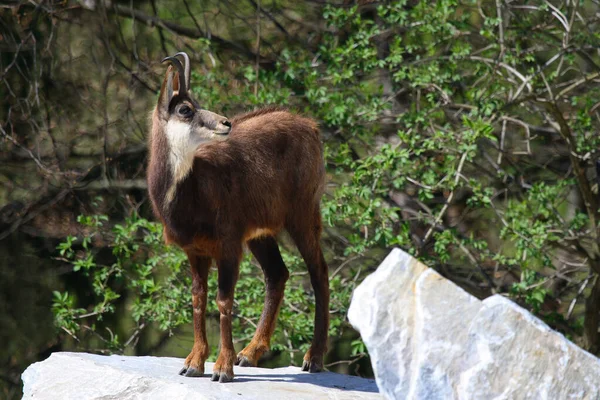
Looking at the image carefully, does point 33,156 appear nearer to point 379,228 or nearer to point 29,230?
point 29,230

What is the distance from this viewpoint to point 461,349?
4.09m

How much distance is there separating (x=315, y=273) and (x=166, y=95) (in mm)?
1487

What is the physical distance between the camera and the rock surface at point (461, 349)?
402 centimetres

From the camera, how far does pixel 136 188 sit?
32.2ft

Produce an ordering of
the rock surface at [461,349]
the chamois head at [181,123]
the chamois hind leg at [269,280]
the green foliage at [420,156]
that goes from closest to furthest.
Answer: the rock surface at [461,349] → the chamois head at [181,123] → the chamois hind leg at [269,280] → the green foliage at [420,156]

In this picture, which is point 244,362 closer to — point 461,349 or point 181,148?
point 181,148

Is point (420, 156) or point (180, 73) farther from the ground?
point (180, 73)

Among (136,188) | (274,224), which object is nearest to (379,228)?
(274,224)

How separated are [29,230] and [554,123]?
5341 millimetres

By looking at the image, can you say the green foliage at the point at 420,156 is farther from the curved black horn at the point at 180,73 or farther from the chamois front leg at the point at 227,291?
the curved black horn at the point at 180,73

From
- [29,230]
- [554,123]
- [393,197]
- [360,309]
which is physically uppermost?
[360,309]

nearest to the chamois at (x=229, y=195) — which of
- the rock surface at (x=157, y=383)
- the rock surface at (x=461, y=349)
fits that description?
the rock surface at (x=157, y=383)

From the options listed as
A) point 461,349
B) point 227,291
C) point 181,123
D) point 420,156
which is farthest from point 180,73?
point 420,156

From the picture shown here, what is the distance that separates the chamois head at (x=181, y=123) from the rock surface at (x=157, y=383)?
1099 mm
